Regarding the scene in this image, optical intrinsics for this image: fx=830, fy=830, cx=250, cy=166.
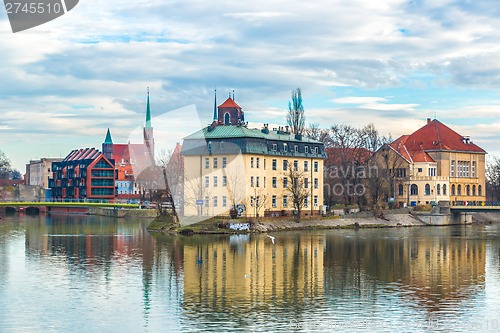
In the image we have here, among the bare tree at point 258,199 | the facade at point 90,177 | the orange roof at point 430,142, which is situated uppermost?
Answer: the orange roof at point 430,142

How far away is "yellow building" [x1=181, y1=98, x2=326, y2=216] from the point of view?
92.3 m

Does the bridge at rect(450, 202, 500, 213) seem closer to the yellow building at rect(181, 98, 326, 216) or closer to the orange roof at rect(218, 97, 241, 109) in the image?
the yellow building at rect(181, 98, 326, 216)

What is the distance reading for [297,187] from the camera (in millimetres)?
97250

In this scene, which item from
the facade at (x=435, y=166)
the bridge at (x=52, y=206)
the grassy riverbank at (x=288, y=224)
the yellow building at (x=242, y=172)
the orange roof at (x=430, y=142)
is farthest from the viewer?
the bridge at (x=52, y=206)

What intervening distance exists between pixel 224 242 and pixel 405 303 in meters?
34.6

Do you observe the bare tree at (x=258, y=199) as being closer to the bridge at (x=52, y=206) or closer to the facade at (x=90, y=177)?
the bridge at (x=52, y=206)

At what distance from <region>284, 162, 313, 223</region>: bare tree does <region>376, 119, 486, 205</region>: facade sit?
29067mm

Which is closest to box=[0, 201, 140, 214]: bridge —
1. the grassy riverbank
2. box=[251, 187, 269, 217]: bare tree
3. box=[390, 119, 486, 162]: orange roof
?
box=[390, 119, 486, 162]: orange roof

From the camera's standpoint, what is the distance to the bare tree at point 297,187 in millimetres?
95312

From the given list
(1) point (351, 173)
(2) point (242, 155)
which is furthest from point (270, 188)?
(1) point (351, 173)

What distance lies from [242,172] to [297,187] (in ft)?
27.3

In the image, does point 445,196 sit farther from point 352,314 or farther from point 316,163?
point 352,314

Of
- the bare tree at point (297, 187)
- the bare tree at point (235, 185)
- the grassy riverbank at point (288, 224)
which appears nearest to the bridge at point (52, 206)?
the bare tree at point (297, 187)

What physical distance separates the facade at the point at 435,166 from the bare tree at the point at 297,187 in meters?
29.1
